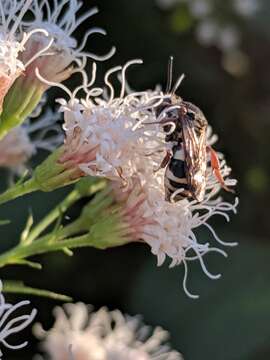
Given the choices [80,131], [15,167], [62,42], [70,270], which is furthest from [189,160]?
[70,270]

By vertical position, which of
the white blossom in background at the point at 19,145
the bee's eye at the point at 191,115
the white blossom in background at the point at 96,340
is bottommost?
the white blossom in background at the point at 96,340

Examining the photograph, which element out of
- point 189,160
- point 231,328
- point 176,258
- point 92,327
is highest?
point 189,160

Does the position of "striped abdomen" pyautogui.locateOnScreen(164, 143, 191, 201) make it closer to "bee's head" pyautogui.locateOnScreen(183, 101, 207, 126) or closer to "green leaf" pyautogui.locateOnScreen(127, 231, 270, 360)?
"bee's head" pyautogui.locateOnScreen(183, 101, 207, 126)

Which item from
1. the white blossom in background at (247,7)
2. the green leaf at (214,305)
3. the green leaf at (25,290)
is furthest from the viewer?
the white blossom in background at (247,7)

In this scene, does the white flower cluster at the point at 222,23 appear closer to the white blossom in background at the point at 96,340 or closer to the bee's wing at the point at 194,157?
the white blossom in background at the point at 96,340

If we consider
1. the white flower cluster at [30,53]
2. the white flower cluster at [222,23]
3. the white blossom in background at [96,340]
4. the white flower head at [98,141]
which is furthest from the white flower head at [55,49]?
the white flower cluster at [222,23]

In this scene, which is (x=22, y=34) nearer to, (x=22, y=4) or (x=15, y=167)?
(x=22, y=4)
